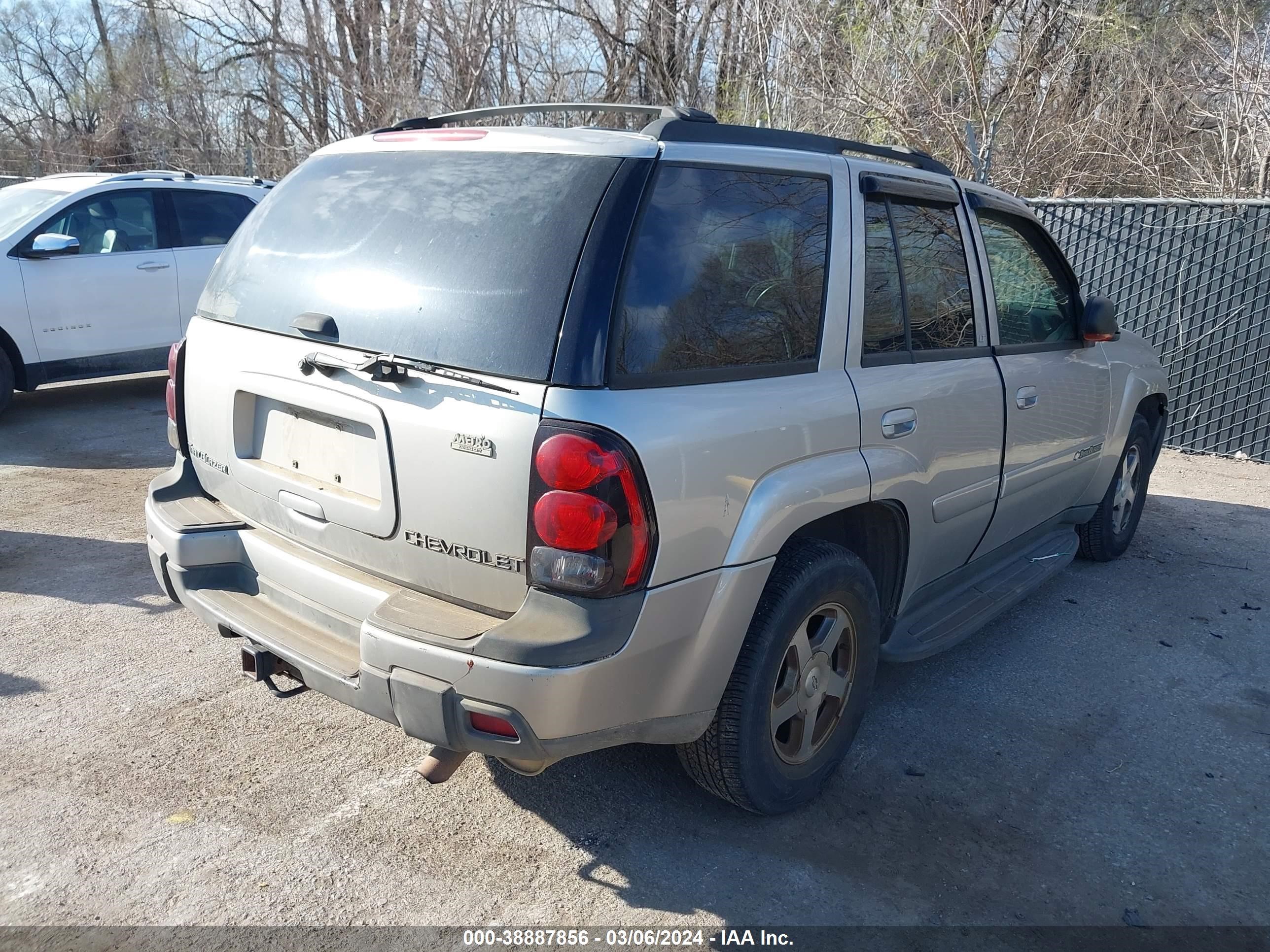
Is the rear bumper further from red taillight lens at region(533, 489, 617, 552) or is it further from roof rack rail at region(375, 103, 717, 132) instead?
roof rack rail at region(375, 103, 717, 132)

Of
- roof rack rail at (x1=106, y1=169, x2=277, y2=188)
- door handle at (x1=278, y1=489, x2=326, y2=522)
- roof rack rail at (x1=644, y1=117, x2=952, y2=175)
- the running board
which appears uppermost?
roof rack rail at (x1=644, y1=117, x2=952, y2=175)

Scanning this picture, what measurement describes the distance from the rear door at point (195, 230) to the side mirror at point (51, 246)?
0.97 m

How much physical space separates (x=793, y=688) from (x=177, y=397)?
2255mm

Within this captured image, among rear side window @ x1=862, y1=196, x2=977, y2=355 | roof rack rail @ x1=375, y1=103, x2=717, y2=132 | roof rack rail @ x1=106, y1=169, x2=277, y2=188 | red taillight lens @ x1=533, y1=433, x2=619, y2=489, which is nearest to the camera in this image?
red taillight lens @ x1=533, y1=433, x2=619, y2=489

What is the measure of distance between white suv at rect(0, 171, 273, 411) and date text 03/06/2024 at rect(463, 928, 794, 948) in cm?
696

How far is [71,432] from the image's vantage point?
7918 millimetres

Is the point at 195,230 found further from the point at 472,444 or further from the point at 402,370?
the point at 472,444

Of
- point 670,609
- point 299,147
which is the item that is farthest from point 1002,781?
point 299,147

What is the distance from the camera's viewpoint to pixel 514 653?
246cm

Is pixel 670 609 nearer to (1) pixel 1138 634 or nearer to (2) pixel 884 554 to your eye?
(2) pixel 884 554

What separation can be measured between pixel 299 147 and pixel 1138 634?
56.9ft

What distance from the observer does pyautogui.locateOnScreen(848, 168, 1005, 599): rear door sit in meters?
3.36

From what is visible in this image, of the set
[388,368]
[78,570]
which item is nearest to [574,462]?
[388,368]

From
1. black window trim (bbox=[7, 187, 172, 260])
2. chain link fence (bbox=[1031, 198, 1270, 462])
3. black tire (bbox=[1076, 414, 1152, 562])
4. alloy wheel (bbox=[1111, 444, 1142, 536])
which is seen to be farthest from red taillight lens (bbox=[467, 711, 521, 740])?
chain link fence (bbox=[1031, 198, 1270, 462])
